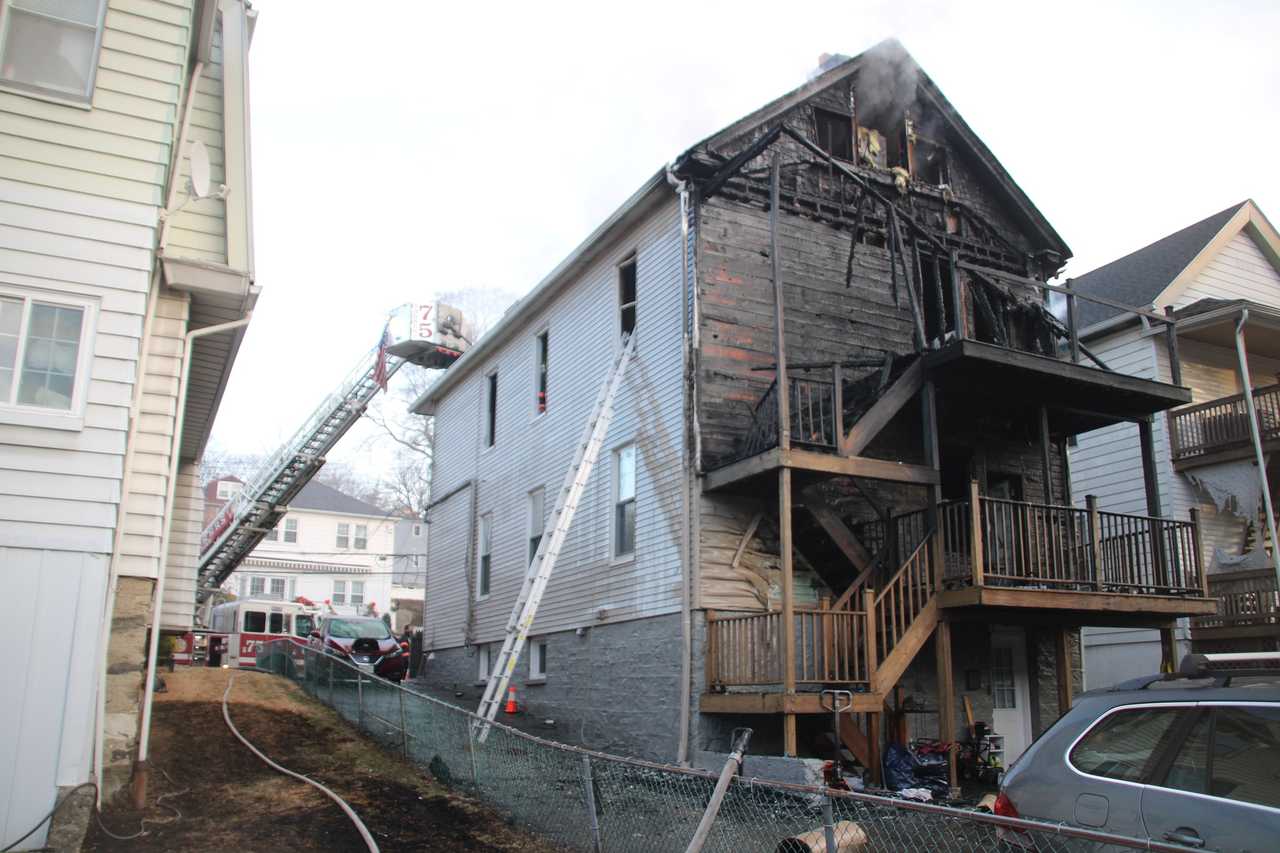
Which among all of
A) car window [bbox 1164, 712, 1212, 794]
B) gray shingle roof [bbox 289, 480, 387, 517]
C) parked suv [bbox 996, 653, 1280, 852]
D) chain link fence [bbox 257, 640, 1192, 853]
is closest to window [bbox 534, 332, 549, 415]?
chain link fence [bbox 257, 640, 1192, 853]

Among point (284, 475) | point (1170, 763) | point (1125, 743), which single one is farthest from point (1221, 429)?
point (284, 475)

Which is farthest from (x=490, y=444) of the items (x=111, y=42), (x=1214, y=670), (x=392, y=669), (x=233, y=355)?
(x=1214, y=670)

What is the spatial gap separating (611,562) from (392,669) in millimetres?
10205

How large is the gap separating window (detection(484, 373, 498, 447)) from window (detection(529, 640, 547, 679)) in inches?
193

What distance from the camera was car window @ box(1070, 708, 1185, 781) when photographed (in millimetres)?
4945

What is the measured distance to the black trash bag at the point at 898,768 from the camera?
12148 mm

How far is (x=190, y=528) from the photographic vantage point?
15195 mm

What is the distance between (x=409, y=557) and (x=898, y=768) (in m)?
48.1

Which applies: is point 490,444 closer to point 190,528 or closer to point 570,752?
point 190,528

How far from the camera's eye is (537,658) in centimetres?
1831

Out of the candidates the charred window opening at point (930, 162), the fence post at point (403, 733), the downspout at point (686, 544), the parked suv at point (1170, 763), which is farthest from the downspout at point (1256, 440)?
the fence post at point (403, 733)

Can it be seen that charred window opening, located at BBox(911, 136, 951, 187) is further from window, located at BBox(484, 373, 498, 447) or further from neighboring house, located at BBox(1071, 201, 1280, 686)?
window, located at BBox(484, 373, 498, 447)

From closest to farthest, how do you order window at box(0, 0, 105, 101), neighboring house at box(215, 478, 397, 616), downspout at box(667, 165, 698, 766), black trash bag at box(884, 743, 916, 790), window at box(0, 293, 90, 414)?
1. window at box(0, 293, 90, 414)
2. window at box(0, 0, 105, 101)
3. black trash bag at box(884, 743, 916, 790)
4. downspout at box(667, 165, 698, 766)
5. neighboring house at box(215, 478, 397, 616)

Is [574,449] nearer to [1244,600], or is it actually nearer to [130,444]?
[130,444]
